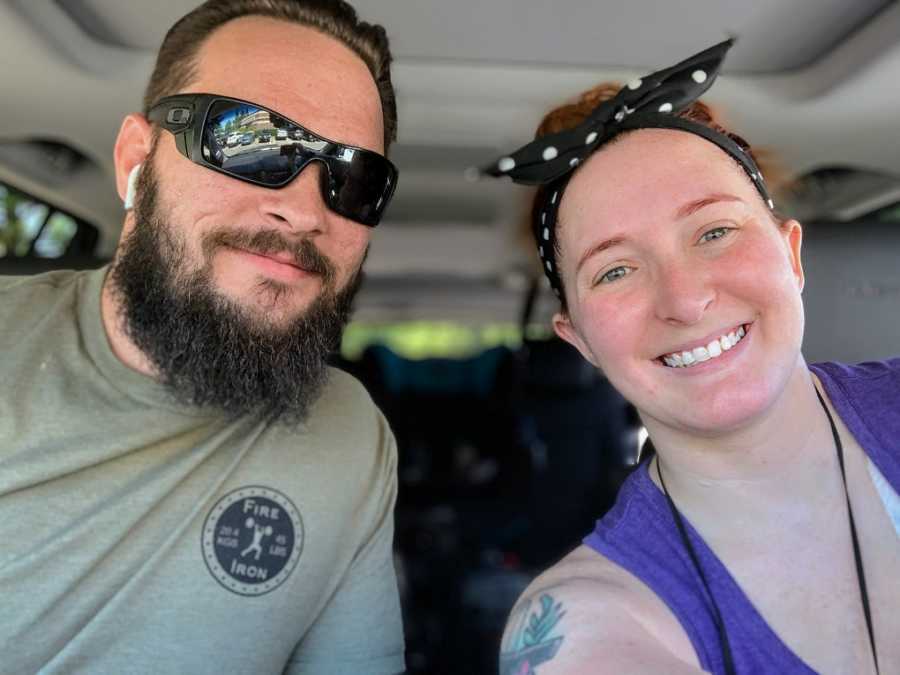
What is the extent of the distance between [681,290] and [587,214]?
24cm

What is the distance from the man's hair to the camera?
1732 millimetres

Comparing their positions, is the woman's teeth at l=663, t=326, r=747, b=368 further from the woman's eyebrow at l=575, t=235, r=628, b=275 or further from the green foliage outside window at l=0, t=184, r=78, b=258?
the green foliage outside window at l=0, t=184, r=78, b=258

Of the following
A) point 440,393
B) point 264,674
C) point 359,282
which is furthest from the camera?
point 440,393

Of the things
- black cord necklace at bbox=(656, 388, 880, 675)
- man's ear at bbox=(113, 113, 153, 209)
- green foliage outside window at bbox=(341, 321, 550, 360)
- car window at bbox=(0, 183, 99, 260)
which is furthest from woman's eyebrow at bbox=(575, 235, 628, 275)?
green foliage outside window at bbox=(341, 321, 550, 360)

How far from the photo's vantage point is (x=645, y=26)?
6.25ft

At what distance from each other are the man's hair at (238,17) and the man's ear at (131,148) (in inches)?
1.4

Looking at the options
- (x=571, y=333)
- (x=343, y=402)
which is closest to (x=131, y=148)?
(x=343, y=402)

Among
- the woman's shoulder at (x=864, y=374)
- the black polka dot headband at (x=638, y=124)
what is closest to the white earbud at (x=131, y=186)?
the black polka dot headband at (x=638, y=124)

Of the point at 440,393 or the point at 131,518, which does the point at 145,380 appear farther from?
the point at 440,393

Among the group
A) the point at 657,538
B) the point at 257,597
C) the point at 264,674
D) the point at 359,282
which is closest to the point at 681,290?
the point at 657,538

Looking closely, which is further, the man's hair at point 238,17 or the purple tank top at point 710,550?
the man's hair at point 238,17

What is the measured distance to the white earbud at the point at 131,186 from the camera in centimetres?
175

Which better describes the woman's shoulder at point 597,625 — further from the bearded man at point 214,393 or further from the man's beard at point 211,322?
the man's beard at point 211,322

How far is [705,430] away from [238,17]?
1232mm
